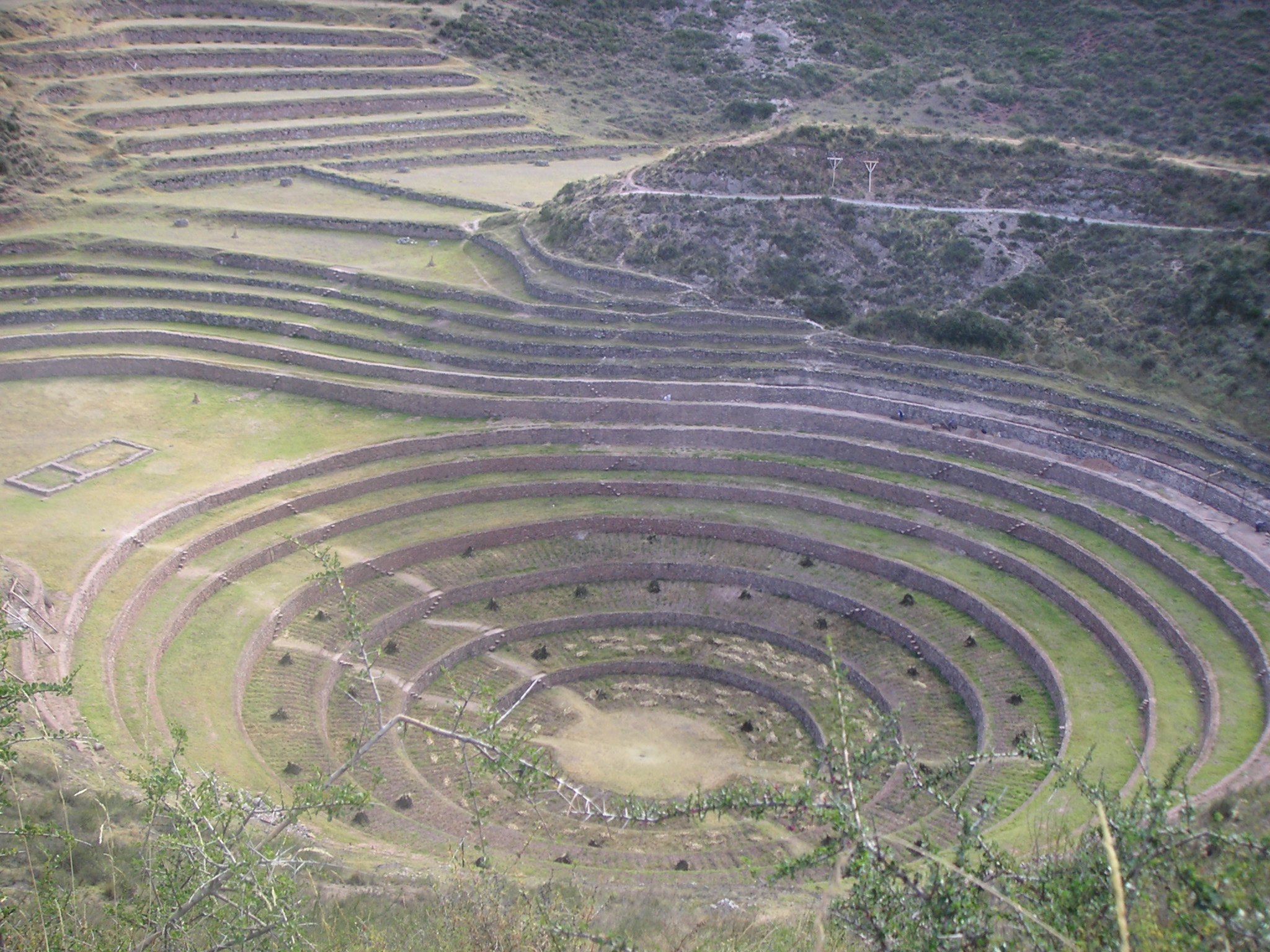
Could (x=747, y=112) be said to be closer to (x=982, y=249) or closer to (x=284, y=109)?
(x=982, y=249)

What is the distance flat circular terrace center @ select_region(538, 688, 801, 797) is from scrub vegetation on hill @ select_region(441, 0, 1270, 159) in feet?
137

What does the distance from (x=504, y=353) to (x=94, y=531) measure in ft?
58.1

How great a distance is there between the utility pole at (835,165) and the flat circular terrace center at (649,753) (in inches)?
1174

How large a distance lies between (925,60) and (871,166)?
Result: 23.8 m

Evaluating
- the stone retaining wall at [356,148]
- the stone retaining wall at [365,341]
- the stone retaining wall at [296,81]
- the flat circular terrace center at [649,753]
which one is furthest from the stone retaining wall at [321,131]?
the flat circular terrace center at [649,753]

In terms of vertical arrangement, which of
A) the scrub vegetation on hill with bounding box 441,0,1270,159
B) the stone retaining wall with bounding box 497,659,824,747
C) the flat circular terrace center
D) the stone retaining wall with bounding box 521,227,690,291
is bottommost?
the flat circular terrace center

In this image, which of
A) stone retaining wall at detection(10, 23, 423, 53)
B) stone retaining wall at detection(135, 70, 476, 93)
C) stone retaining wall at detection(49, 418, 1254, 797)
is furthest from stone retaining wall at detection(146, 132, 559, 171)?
stone retaining wall at detection(49, 418, 1254, 797)

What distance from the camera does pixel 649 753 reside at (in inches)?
1170

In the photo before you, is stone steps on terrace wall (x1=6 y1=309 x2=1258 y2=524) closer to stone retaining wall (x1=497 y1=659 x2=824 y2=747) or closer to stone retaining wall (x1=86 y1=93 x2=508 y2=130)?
stone retaining wall (x1=497 y1=659 x2=824 y2=747)

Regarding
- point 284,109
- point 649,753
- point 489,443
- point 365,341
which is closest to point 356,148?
point 284,109

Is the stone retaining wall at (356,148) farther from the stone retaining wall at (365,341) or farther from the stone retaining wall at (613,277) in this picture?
the stone retaining wall at (613,277)

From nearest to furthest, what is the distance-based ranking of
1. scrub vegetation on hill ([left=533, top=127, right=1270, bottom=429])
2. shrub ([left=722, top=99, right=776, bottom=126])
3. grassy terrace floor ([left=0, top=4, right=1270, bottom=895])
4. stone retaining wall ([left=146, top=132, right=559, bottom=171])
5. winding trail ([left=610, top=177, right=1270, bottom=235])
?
1. grassy terrace floor ([left=0, top=4, right=1270, bottom=895])
2. scrub vegetation on hill ([left=533, top=127, right=1270, bottom=429])
3. winding trail ([left=610, top=177, right=1270, bottom=235])
4. stone retaining wall ([left=146, top=132, right=559, bottom=171])
5. shrub ([left=722, top=99, right=776, bottom=126])

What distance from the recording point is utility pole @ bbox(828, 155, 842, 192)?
50344mm

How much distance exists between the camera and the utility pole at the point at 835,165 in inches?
1982
